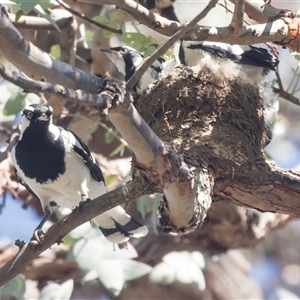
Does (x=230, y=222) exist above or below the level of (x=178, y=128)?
below

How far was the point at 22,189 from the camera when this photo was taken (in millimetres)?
4297

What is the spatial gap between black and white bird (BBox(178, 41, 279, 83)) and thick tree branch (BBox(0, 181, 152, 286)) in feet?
3.91

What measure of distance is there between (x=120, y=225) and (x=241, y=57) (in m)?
1.10

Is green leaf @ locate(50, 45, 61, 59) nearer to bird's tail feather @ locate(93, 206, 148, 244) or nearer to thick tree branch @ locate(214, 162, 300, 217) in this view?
bird's tail feather @ locate(93, 206, 148, 244)

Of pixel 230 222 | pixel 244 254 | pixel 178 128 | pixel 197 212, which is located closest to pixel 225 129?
pixel 178 128

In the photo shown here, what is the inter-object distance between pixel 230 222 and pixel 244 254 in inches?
106

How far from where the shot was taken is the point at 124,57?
4.20 m

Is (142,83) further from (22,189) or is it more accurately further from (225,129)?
(22,189)

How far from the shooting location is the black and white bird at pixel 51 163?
3.42 meters

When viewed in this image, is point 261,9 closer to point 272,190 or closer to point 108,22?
point 272,190

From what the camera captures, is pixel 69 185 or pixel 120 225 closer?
pixel 69 185

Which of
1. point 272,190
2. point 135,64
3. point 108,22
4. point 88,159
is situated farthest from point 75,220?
point 135,64

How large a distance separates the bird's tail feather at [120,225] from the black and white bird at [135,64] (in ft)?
2.24

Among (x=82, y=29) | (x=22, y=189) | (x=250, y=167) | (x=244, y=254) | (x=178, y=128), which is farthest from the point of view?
(x=244, y=254)
